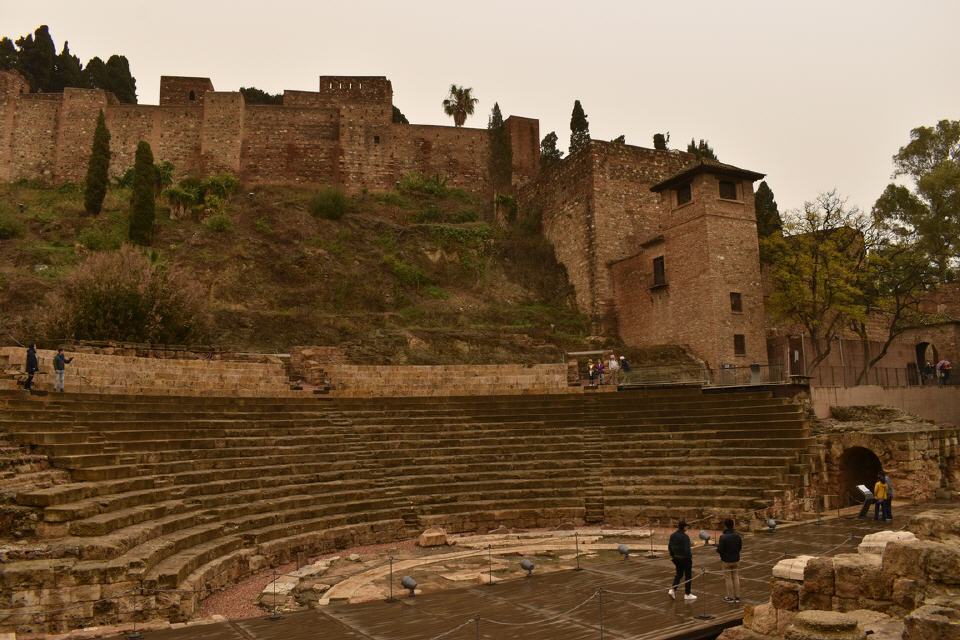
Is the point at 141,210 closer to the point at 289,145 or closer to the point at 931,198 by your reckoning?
the point at 289,145

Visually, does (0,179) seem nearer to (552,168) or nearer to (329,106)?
(329,106)

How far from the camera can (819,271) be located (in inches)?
995

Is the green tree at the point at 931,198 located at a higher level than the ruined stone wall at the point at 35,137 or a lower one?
lower

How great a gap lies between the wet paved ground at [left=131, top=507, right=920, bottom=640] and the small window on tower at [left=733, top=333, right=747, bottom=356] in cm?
1598

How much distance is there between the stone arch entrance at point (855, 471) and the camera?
16.3 m

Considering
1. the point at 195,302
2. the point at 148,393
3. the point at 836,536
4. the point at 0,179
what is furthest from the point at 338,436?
the point at 0,179

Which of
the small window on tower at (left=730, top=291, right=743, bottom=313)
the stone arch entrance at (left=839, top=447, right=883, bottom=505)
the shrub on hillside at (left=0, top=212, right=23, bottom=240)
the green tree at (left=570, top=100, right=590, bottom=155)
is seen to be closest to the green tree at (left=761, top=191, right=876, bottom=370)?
the small window on tower at (left=730, top=291, right=743, bottom=313)

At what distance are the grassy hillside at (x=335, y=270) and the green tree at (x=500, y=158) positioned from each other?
337 cm

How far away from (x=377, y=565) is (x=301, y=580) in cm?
134

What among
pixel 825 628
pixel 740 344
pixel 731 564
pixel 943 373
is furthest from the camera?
pixel 740 344

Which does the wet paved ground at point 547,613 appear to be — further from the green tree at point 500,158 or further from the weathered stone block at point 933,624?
the green tree at point 500,158

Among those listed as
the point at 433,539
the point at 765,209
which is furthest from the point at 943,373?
the point at 433,539

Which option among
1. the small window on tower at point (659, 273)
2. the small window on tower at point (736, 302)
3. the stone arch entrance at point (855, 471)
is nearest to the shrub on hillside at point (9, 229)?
the small window on tower at point (659, 273)

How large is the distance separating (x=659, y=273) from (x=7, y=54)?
44373 millimetres
